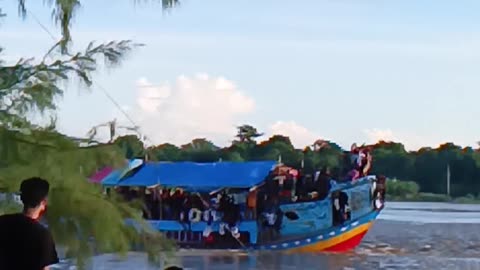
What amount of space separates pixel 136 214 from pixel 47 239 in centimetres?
192

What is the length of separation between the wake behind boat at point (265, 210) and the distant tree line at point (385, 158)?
0.79 metres

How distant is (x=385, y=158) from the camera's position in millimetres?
39031

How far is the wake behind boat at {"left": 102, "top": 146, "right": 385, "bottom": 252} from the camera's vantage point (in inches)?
942

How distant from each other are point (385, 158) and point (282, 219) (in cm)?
1545

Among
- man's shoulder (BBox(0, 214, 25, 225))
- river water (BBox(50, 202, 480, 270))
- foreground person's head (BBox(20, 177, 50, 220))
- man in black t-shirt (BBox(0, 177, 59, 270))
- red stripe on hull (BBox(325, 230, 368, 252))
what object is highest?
foreground person's head (BBox(20, 177, 50, 220))

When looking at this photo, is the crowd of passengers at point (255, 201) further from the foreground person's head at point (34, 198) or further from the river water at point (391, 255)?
the foreground person's head at point (34, 198)

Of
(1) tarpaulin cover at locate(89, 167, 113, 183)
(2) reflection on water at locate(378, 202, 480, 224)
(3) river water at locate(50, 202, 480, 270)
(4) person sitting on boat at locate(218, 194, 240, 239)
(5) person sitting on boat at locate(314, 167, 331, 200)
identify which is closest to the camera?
(1) tarpaulin cover at locate(89, 167, 113, 183)

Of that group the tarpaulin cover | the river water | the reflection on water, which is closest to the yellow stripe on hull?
the river water

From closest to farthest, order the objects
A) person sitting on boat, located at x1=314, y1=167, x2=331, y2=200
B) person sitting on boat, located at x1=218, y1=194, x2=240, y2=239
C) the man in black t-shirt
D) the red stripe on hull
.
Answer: the man in black t-shirt → person sitting on boat, located at x1=314, y1=167, x2=331, y2=200 → person sitting on boat, located at x1=218, y1=194, x2=240, y2=239 → the red stripe on hull

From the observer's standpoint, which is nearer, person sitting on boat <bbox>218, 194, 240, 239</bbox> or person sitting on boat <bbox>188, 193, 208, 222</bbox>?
person sitting on boat <bbox>218, 194, 240, 239</bbox>

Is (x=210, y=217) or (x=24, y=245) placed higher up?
(x=24, y=245)

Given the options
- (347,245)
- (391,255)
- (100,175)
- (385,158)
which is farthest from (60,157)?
(385,158)

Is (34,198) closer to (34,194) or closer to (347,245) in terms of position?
(34,194)

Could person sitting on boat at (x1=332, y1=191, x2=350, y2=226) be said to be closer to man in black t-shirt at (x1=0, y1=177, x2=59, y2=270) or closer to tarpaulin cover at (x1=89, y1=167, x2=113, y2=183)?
tarpaulin cover at (x1=89, y1=167, x2=113, y2=183)
